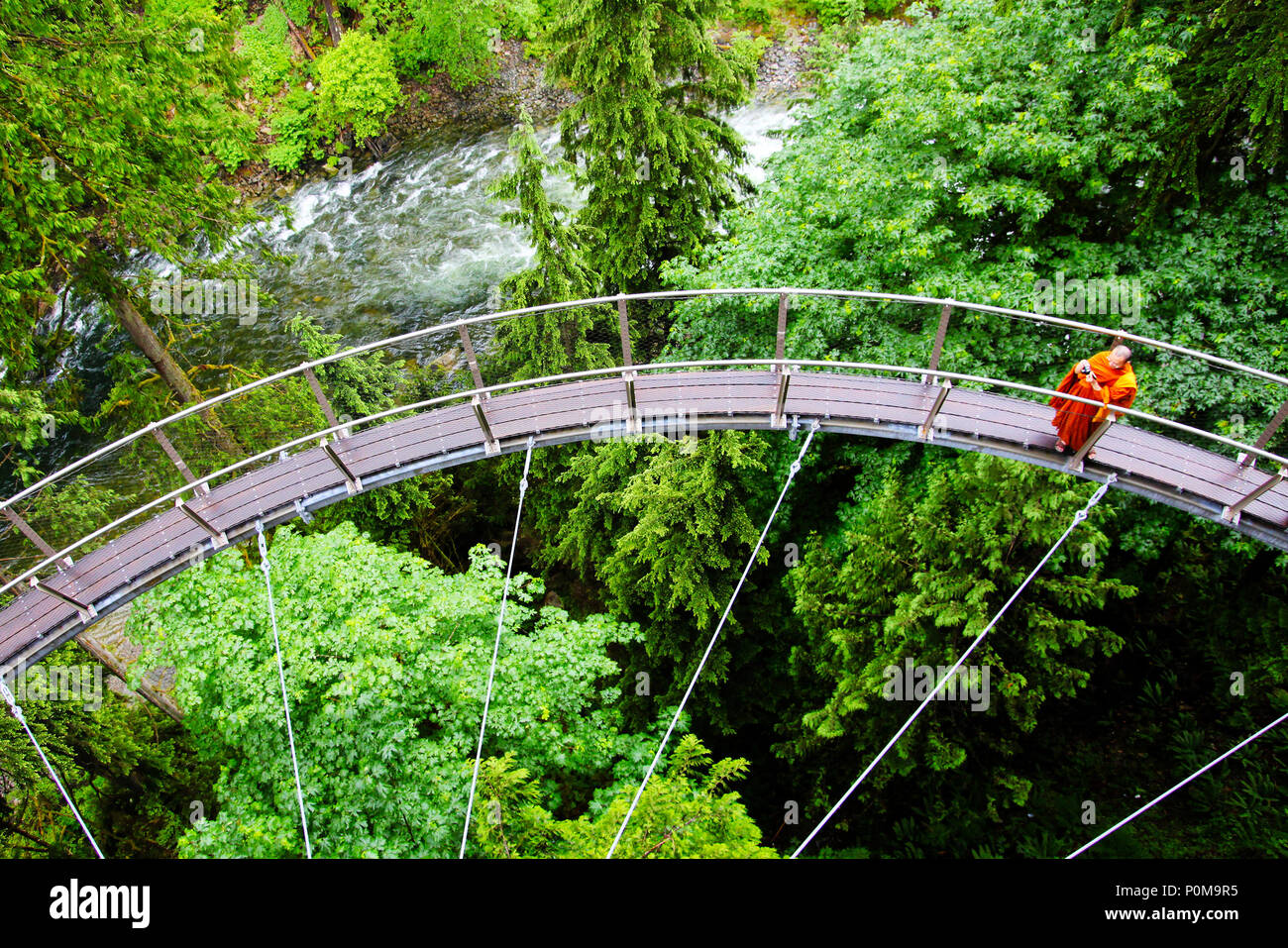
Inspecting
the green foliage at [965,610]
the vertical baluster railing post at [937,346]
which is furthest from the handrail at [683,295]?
the green foliage at [965,610]

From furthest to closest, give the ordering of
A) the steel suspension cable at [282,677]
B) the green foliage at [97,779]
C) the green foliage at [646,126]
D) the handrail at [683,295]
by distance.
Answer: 1. the green foliage at [646,126]
2. the green foliage at [97,779]
3. the steel suspension cable at [282,677]
4. the handrail at [683,295]

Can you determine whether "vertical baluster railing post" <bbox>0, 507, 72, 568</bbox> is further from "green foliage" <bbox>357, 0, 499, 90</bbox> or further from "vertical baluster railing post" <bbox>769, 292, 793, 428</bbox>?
"green foliage" <bbox>357, 0, 499, 90</bbox>

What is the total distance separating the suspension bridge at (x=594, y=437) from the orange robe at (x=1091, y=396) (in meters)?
0.17

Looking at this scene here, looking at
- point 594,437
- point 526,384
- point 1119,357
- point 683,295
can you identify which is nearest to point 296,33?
point 526,384

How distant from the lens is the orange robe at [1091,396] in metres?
8.05

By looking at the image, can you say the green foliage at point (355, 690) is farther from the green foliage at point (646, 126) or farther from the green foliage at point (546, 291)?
the green foliage at point (646, 126)

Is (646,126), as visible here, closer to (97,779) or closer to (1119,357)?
(1119,357)

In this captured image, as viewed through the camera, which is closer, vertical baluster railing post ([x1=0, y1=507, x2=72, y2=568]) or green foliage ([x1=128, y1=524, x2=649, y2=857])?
vertical baluster railing post ([x1=0, y1=507, x2=72, y2=568])

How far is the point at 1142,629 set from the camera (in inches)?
512

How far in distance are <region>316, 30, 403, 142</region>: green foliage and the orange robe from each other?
25.3 m

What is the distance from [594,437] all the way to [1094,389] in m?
5.52

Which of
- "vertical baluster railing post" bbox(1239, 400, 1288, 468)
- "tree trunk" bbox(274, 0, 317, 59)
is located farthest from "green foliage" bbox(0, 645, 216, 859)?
"tree trunk" bbox(274, 0, 317, 59)

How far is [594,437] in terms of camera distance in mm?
9922

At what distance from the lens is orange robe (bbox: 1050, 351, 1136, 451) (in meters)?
8.05
